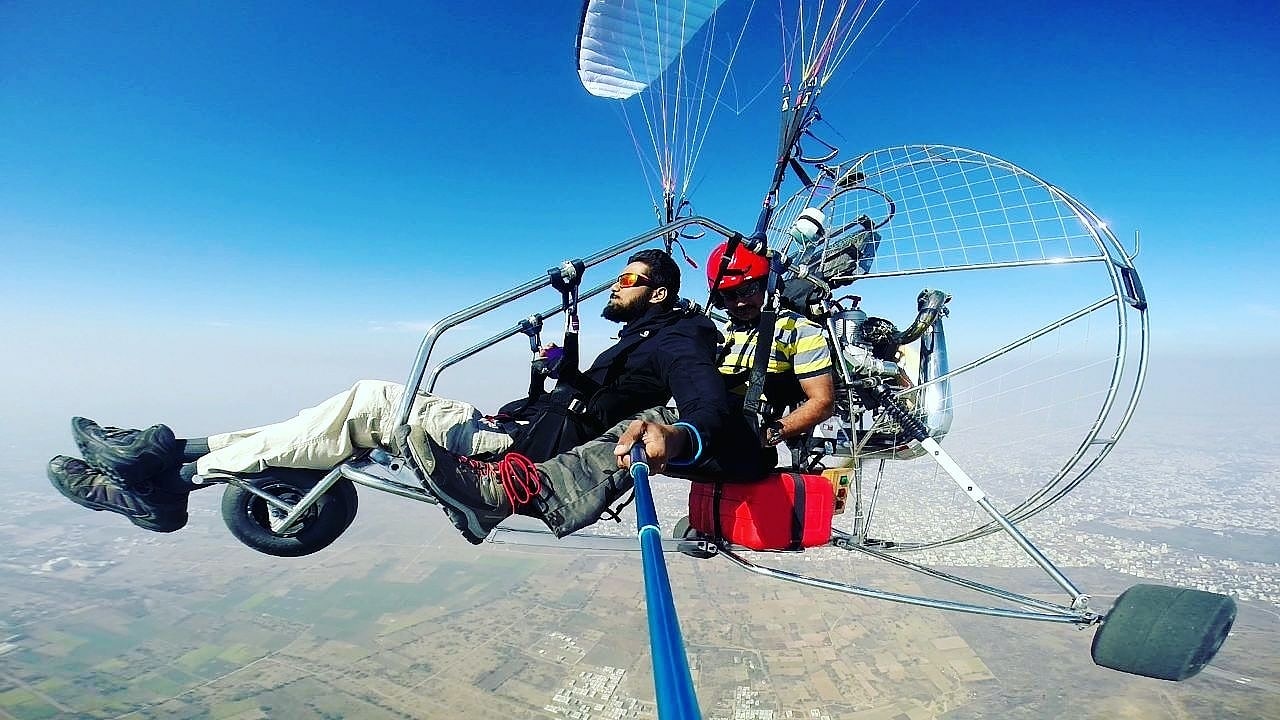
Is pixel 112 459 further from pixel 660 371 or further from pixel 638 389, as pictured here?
pixel 660 371

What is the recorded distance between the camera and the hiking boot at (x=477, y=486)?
240 centimetres

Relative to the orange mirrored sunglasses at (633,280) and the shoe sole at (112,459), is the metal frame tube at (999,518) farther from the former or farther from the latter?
the shoe sole at (112,459)

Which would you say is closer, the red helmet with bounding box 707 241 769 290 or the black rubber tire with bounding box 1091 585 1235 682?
the black rubber tire with bounding box 1091 585 1235 682

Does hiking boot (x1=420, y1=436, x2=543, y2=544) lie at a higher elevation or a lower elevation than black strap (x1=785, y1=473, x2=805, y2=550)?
higher

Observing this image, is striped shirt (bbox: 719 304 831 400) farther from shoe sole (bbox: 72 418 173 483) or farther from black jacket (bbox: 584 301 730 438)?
shoe sole (bbox: 72 418 173 483)

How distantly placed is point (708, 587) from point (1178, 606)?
171ft

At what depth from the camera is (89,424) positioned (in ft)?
13.0

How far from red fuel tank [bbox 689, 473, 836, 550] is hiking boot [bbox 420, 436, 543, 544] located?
1.63m

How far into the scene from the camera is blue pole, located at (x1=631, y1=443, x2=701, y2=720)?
69 centimetres

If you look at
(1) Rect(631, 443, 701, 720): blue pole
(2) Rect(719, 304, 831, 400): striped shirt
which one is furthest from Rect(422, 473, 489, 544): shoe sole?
(2) Rect(719, 304, 831, 400): striped shirt

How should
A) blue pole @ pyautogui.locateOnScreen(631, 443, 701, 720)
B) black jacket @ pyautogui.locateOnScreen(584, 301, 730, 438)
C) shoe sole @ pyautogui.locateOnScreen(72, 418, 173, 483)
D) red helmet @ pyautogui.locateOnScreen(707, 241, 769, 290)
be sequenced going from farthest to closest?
1. red helmet @ pyautogui.locateOnScreen(707, 241, 769, 290)
2. shoe sole @ pyautogui.locateOnScreen(72, 418, 173, 483)
3. black jacket @ pyautogui.locateOnScreen(584, 301, 730, 438)
4. blue pole @ pyautogui.locateOnScreen(631, 443, 701, 720)

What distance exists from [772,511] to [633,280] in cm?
190

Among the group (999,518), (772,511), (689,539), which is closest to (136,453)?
(689,539)

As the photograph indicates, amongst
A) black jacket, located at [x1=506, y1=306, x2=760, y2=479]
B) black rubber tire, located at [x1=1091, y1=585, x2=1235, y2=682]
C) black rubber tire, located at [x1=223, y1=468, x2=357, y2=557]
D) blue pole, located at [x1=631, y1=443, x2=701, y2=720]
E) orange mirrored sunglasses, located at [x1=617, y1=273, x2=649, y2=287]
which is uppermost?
orange mirrored sunglasses, located at [x1=617, y1=273, x2=649, y2=287]
